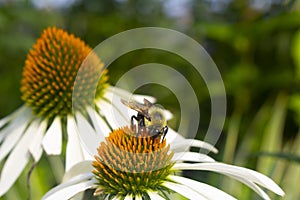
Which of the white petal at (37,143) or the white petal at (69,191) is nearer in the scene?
the white petal at (69,191)

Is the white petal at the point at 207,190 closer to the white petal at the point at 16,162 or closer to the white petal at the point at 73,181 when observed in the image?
the white petal at the point at 73,181

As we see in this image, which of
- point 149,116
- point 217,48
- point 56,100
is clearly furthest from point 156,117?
point 217,48

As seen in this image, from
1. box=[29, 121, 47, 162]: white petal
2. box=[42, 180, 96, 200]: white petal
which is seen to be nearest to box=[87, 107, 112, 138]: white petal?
box=[29, 121, 47, 162]: white petal

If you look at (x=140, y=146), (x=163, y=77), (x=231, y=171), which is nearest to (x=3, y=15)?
(x=163, y=77)

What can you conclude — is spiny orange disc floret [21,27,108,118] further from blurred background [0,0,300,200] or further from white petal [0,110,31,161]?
blurred background [0,0,300,200]

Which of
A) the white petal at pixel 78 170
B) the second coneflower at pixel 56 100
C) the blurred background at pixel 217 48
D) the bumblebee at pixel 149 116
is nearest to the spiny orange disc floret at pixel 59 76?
the second coneflower at pixel 56 100

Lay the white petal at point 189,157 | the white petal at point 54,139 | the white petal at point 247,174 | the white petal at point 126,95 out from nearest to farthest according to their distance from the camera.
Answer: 1. the white petal at point 247,174
2. the white petal at point 189,157
3. the white petal at point 54,139
4. the white petal at point 126,95
